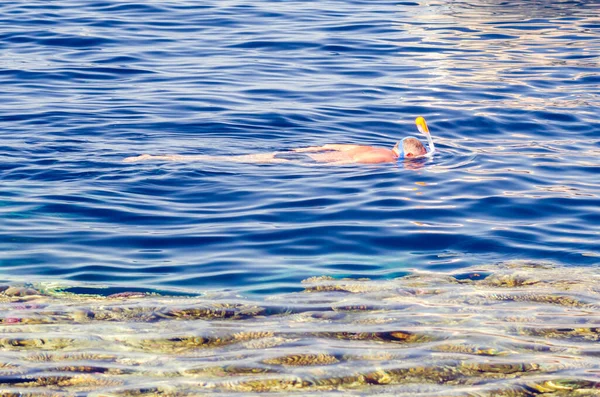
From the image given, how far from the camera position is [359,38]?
1575cm

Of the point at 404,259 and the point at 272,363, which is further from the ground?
the point at 272,363

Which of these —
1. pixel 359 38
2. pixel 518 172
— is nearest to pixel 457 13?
pixel 359 38

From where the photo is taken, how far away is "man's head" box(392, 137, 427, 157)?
9391 millimetres

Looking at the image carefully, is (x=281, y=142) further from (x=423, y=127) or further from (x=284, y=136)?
(x=423, y=127)

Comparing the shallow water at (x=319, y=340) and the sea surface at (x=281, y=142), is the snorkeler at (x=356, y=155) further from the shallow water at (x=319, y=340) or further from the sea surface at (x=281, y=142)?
the shallow water at (x=319, y=340)

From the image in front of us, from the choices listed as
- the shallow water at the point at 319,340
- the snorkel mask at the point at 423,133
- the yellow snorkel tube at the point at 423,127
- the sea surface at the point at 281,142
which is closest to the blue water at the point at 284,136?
the sea surface at the point at 281,142

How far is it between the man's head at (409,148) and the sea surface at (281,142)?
0.38ft

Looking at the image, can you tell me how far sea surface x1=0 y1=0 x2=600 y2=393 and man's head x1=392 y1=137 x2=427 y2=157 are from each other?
114 mm

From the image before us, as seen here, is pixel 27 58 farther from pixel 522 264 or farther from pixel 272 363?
pixel 272 363

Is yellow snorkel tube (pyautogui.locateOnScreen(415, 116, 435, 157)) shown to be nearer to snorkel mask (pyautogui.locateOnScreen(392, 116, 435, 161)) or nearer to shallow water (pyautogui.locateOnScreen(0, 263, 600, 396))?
snorkel mask (pyautogui.locateOnScreen(392, 116, 435, 161))

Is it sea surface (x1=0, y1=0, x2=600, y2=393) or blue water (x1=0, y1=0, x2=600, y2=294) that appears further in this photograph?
blue water (x1=0, y1=0, x2=600, y2=294)

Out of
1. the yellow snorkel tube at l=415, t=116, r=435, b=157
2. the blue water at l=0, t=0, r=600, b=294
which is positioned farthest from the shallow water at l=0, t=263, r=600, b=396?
the yellow snorkel tube at l=415, t=116, r=435, b=157

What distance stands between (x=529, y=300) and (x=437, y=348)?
48.7 inches

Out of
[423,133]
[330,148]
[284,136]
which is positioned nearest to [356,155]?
[330,148]
